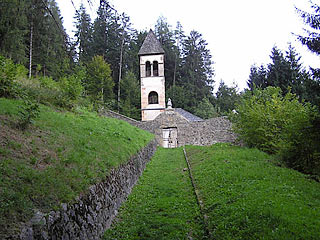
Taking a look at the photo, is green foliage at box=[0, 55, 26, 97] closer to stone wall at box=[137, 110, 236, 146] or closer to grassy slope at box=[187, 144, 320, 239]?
grassy slope at box=[187, 144, 320, 239]

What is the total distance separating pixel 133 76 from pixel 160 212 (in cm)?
2999

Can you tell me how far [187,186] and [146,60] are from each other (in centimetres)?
2119

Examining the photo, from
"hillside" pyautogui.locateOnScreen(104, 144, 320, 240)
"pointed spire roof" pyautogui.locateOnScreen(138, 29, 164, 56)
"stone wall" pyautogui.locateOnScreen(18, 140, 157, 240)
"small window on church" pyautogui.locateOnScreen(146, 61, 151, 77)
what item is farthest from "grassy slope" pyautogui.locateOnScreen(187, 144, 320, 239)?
"pointed spire roof" pyautogui.locateOnScreen(138, 29, 164, 56)

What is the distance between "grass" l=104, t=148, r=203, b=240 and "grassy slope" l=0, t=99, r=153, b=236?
1.22 meters

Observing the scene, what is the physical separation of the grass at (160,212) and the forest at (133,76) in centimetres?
353

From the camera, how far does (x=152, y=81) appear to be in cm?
2658

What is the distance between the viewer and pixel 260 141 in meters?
14.4

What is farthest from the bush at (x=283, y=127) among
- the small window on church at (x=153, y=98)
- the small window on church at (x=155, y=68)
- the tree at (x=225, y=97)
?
the tree at (x=225, y=97)

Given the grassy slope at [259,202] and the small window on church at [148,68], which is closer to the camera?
the grassy slope at [259,202]

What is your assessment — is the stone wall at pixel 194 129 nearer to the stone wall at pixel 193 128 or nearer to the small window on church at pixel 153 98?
the stone wall at pixel 193 128

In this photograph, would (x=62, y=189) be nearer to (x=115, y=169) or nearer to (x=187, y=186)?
(x=115, y=169)

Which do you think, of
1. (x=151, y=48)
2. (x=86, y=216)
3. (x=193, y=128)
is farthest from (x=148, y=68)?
(x=86, y=216)

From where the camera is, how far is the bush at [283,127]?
8484 mm

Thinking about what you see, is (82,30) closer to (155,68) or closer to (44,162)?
(44,162)
